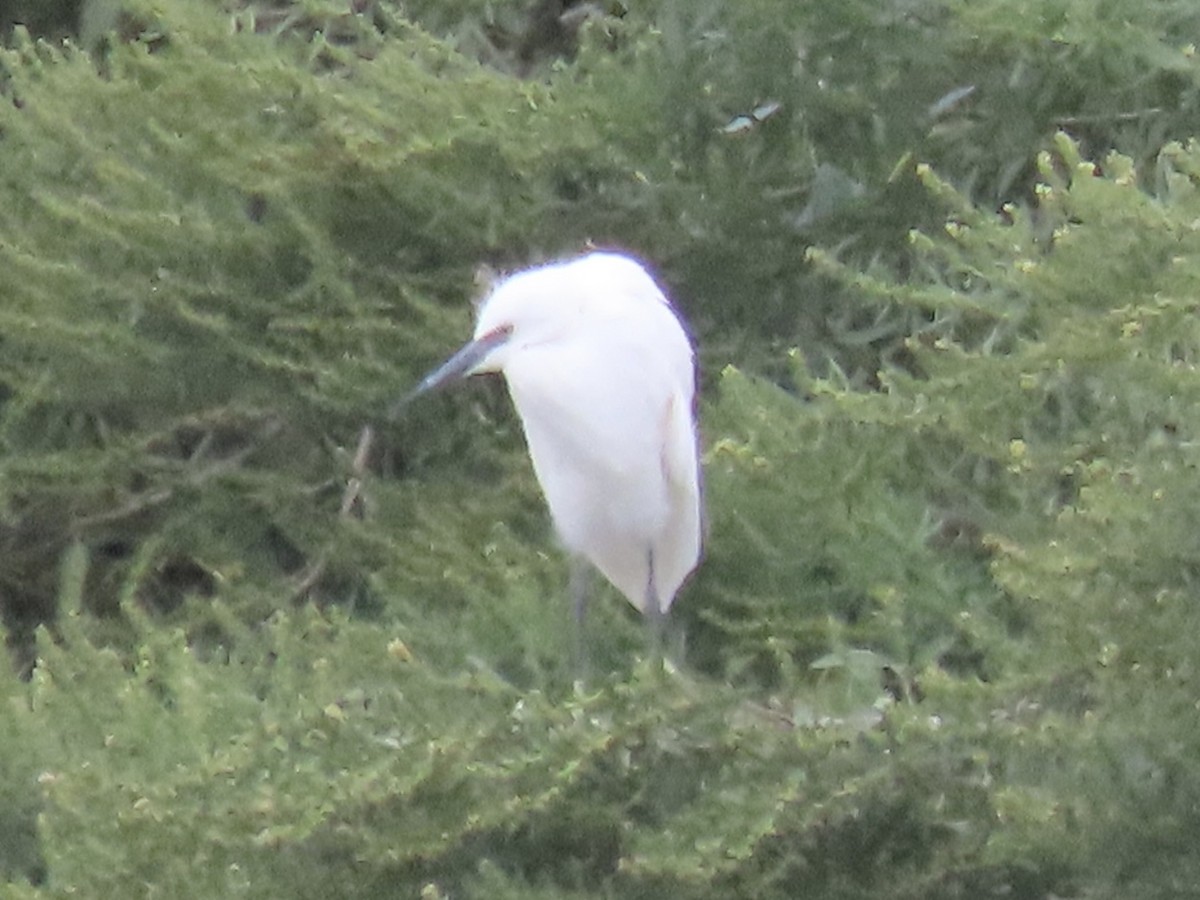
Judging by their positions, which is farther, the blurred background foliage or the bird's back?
the bird's back

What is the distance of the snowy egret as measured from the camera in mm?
1467

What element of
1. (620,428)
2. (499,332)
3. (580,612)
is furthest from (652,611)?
(499,332)

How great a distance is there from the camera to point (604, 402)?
1.49 m

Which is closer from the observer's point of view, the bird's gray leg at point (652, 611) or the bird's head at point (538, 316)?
the bird's head at point (538, 316)

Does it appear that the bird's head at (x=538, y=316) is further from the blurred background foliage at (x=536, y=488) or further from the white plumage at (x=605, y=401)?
the blurred background foliage at (x=536, y=488)

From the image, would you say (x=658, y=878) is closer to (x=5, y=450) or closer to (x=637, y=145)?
(x=637, y=145)

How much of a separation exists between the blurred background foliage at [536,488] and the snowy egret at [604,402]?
7 centimetres

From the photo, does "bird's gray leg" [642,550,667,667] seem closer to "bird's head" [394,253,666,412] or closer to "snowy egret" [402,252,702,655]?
"snowy egret" [402,252,702,655]

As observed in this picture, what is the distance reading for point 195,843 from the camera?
112 centimetres

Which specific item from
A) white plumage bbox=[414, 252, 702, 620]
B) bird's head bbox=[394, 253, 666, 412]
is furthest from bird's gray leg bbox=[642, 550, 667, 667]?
bird's head bbox=[394, 253, 666, 412]

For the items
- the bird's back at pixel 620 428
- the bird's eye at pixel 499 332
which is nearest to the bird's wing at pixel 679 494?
the bird's back at pixel 620 428

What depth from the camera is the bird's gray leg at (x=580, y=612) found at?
60.2 inches

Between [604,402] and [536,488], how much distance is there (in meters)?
0.34

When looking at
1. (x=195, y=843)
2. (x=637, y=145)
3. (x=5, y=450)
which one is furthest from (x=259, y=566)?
(x=195, y=843)
